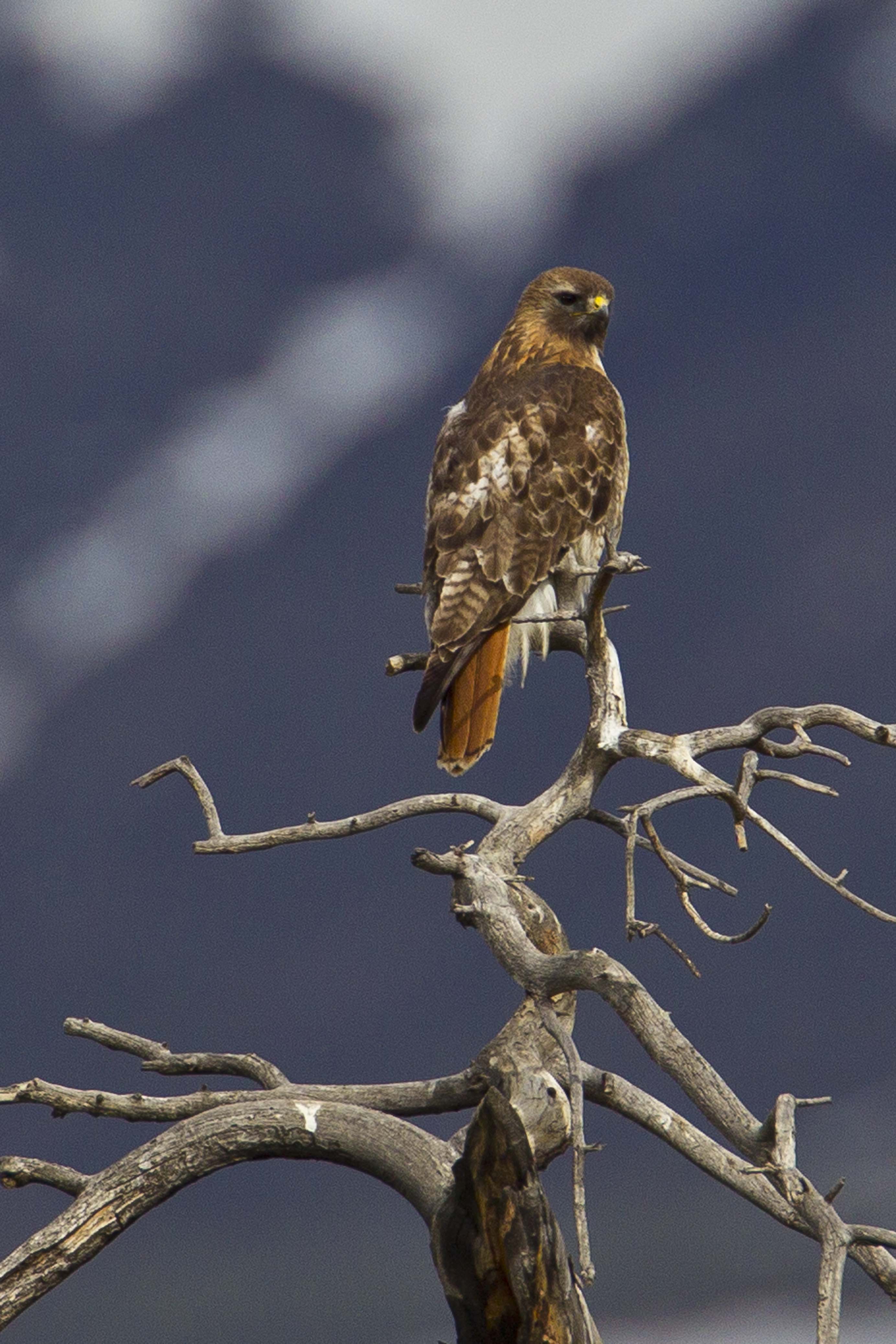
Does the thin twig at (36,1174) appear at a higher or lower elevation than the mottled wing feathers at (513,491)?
lower

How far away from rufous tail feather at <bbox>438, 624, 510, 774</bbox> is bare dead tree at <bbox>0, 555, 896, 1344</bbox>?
234mm

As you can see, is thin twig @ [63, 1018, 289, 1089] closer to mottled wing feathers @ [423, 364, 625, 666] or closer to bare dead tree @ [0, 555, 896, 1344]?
bare dead tree @ [0, 555, 896, 1344]

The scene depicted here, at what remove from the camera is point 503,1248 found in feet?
11.9

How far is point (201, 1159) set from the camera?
14.8 feet

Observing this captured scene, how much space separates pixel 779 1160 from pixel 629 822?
1049 millimetres

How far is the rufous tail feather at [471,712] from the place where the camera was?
216 inches

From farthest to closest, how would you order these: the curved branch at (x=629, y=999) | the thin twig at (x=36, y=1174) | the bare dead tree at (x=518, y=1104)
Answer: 1. the thin twig at (x=36, y=1174)
2. the curved branch at (x=629, y=999)
3. the bare dead tree at (x=518, y=1104)

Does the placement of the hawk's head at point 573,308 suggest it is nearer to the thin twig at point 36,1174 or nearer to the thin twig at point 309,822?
the thin twig at point 309,822

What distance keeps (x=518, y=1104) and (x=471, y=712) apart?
1.49m

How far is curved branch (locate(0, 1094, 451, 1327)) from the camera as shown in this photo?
4410 mm

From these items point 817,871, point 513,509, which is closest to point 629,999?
point 817,871

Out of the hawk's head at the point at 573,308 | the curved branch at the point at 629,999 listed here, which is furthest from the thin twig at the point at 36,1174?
the hawk's head at the point at 573,308

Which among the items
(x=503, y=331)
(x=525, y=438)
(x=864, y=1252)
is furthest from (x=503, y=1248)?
(x=503, y=331)

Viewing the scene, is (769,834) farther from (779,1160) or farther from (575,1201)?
(575,1201)
